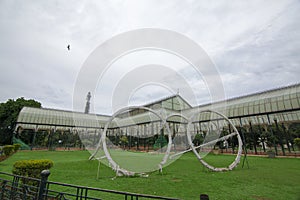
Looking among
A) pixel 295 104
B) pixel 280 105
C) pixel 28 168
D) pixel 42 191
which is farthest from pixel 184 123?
pixel 42 191

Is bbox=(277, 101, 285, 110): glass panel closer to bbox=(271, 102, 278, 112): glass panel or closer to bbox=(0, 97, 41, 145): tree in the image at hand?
bbox=(271, 102, 278, 112): glass panel

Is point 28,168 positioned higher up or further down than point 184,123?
further down

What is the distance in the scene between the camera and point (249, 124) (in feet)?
86.1

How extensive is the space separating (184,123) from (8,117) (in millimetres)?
39905

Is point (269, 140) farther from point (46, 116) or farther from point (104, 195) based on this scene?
point (46, 116)

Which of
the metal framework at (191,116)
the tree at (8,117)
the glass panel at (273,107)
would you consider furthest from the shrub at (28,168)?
the tree at (8,117)

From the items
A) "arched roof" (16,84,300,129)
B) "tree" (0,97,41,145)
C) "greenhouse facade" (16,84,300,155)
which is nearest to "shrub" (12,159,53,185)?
"greenhouse facade" (16,84,300,155)

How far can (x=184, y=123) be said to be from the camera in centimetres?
3325

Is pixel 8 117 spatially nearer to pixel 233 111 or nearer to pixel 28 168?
pixel 28 168

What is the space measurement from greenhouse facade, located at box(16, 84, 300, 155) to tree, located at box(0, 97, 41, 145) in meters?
3.68

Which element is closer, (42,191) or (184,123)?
(42,191)

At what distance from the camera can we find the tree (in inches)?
1403

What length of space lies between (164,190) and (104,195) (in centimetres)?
249

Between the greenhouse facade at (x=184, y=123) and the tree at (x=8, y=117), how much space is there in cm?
368
